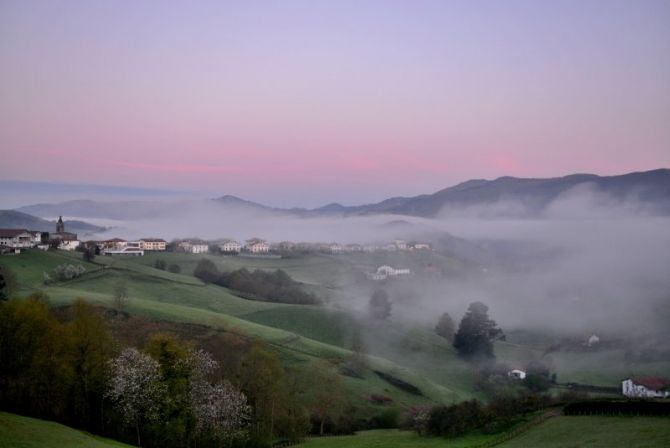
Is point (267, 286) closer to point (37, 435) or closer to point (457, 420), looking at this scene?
point (457, 420)

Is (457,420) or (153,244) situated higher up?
(153,244)

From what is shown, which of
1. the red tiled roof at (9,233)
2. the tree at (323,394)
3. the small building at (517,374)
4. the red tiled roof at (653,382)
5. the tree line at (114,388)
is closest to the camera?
the tree line at (114,388)

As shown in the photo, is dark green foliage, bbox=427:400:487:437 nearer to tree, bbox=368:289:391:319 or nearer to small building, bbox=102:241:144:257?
tree, bbox=368:289:391:319

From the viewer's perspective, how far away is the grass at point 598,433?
116ft

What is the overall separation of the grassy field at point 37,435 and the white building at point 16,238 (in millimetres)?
97706

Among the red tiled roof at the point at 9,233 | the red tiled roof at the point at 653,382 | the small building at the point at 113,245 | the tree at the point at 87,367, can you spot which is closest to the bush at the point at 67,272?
the red tiled roof at the point at 9,233

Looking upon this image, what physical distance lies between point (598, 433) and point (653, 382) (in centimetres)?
5232

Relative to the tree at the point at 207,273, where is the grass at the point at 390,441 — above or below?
below

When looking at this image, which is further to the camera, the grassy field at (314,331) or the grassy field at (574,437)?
the grassy field at (314,331)

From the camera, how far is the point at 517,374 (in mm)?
96000

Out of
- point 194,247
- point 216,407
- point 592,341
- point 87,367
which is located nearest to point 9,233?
point 194,247

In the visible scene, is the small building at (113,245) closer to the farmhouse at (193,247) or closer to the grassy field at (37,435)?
the farmhouse at (193,247)

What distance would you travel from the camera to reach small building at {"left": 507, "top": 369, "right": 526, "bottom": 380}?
9469 cm

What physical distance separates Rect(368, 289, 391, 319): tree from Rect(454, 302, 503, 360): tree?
19.6 metres
